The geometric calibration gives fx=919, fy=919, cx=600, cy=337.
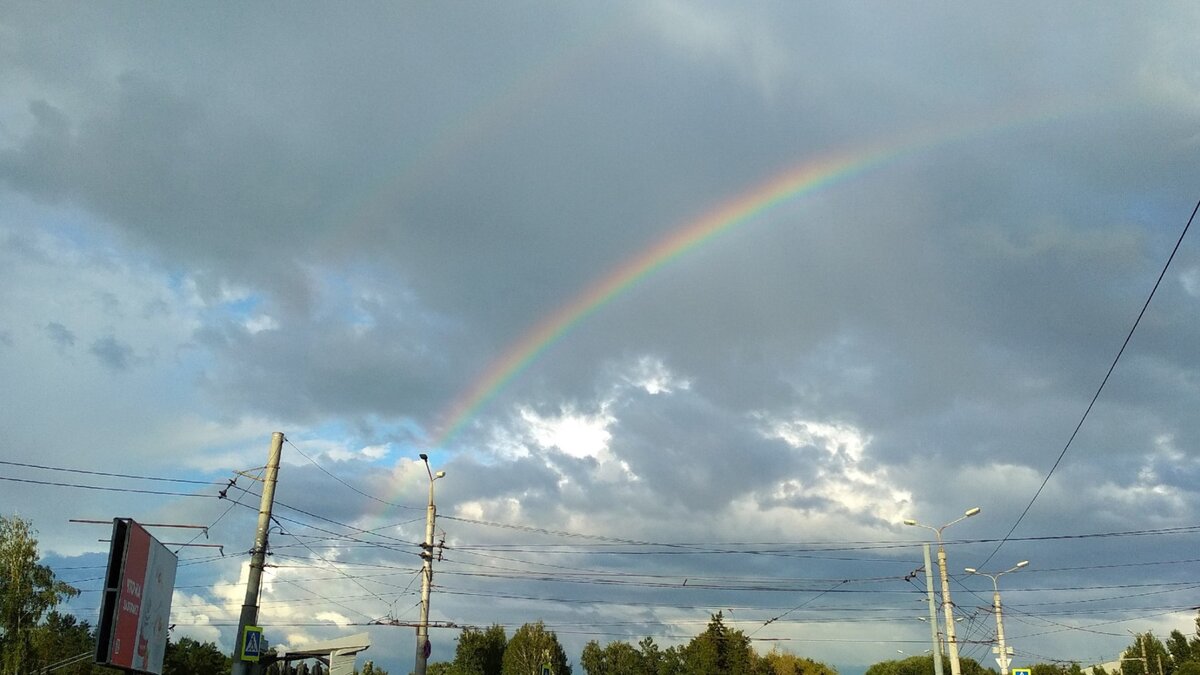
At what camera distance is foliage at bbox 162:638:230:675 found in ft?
323

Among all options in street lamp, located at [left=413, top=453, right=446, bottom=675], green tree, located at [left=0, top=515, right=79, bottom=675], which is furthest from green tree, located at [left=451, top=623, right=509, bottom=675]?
street lamp, located at [left=413, top=453, right=446, bottom=675]

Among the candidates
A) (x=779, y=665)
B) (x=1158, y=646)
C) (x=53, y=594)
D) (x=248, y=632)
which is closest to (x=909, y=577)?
(x=248, y=632)

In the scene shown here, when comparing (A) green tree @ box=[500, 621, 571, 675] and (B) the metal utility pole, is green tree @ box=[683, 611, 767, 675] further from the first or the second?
(B) the metal utility pole

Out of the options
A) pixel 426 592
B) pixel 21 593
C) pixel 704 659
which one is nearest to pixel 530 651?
pixel 704 659

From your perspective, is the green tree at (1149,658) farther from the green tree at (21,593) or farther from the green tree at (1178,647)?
the green tree at (21,593)

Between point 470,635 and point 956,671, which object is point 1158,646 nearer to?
point 470,635

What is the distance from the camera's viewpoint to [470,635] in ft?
395

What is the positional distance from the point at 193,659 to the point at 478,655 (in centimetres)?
3445

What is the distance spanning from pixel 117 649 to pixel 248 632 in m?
6.30

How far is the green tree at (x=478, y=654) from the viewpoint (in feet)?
389

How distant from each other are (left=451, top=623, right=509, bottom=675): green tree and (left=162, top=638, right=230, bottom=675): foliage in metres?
28.4

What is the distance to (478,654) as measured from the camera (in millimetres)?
119812

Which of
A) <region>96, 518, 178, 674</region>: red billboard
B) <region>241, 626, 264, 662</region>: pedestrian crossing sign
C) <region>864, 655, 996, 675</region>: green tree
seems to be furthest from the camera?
<region>864, 655, 996, 675</region>: green tree

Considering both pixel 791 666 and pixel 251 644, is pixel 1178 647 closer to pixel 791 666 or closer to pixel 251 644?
pixel 791 666
